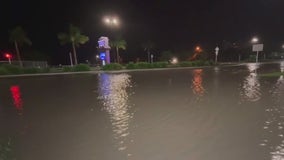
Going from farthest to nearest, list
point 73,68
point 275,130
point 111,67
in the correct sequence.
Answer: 1. point 111,67
2. point 73,68
3. point 275,130

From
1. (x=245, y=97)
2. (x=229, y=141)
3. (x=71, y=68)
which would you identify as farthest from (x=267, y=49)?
(x=229, y=141)

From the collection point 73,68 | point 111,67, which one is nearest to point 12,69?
point 73,68

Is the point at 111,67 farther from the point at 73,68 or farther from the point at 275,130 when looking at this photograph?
the point at 275,130

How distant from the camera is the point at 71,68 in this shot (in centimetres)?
4406

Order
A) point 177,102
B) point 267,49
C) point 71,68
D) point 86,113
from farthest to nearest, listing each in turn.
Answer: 1. point 267,49
2. point 71,68
3. point 177,102
4. point 86,113

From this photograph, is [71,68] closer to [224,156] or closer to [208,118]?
[208,118]

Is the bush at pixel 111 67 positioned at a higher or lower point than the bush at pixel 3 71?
lower

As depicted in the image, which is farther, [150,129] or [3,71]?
[3,71]

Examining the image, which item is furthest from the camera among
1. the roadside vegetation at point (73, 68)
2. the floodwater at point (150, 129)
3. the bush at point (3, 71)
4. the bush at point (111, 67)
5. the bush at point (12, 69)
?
the bush at point (111, 67)

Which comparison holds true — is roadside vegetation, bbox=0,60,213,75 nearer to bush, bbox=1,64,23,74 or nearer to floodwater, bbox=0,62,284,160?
bush, bbox=1,64,23,74

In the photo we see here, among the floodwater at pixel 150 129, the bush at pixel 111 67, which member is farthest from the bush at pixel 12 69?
the floodwater at pixel 150 129

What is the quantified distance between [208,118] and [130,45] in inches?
3692

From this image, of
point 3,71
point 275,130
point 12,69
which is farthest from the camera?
point 12,69

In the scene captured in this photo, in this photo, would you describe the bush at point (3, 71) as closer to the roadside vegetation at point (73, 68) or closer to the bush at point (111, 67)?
the roadside vegetation at point (73, 68)
